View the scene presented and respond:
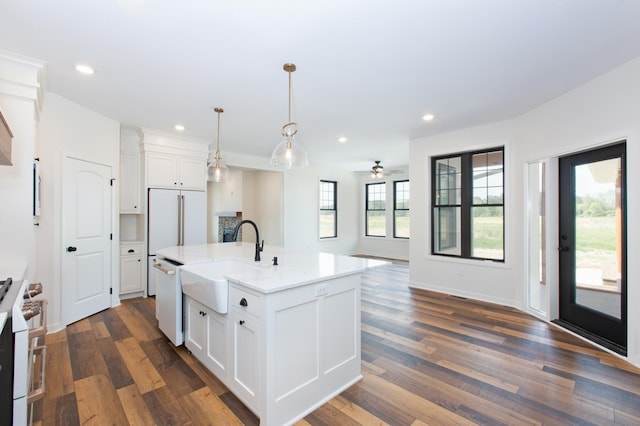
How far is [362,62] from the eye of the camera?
8.38 feet

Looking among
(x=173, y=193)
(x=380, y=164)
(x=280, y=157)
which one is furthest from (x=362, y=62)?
(x=380, y=164)

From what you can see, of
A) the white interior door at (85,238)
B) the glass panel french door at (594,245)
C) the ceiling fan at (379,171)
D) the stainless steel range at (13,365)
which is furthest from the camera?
the ceiling fan at (379,171)

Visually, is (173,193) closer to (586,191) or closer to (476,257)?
(476,257)

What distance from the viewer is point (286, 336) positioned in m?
1.84

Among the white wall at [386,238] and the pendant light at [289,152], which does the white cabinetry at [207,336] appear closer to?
the pendant light at [289,152]

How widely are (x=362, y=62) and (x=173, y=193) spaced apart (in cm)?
375

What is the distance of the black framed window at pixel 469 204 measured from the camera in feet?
14.5

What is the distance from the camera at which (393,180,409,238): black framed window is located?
8195 millimetres

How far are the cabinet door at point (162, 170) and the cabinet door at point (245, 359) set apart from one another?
11.7 ft

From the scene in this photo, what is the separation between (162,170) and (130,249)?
4.36 feet

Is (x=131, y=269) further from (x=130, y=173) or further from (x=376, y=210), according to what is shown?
(x=376, y=210)

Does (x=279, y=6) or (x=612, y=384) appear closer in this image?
(x=279, y=6)

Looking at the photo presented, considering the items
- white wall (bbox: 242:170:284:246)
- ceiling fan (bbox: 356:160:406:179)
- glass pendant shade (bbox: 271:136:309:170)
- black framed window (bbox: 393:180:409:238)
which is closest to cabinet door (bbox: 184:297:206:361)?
glass pendant shade (bbox: 271:136:309:170)

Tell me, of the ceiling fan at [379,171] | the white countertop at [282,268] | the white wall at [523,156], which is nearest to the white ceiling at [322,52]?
the white wall at [523,156]
